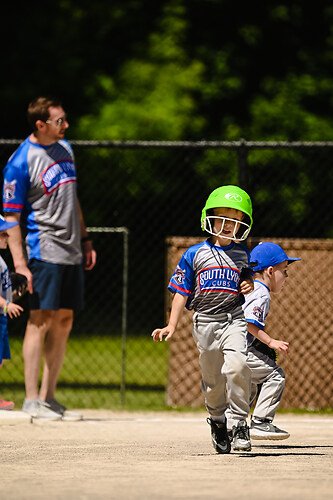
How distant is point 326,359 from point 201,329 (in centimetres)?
245

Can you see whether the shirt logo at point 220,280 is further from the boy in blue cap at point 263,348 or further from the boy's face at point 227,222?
the boy in blue cap at point 263,348

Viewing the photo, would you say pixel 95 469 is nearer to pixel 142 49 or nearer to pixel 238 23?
pixel 142 49

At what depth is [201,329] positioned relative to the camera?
5.39m

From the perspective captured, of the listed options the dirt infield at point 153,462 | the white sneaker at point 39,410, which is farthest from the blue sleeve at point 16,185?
the dirt infield at point 153,462

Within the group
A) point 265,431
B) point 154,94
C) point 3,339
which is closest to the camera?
point 265,431

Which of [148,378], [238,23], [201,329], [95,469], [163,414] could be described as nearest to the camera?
[95,469]

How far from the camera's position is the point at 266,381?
589 cm

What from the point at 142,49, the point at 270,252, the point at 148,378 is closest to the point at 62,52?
the point at 142,49

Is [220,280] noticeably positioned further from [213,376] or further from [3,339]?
[3,339]

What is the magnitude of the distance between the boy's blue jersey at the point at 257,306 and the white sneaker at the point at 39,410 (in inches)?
64.9

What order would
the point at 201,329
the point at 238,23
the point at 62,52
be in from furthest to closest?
1. the point at 238,23
2. the point at 62,52
3. the point at 201,329

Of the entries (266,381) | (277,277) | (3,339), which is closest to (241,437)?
(266,381)

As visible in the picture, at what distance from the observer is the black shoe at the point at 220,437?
5320 millimetres

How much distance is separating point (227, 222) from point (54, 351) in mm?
2001
